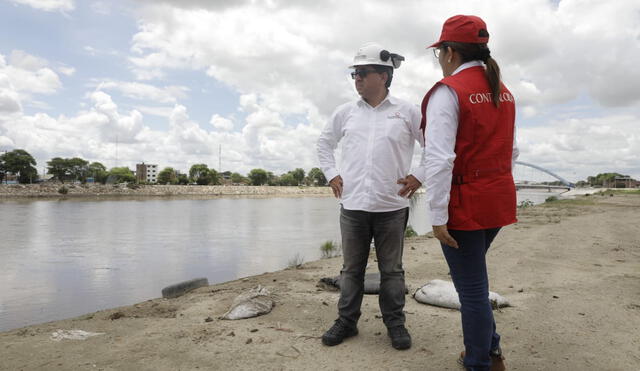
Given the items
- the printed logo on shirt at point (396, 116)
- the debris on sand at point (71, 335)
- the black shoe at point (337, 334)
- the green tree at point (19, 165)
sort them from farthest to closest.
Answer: the green tree at point (19, 165) → the debris on sand at point (71, 335) → the black shoe at point (337, 334) → the printed logo on shirt at point (396, 116)

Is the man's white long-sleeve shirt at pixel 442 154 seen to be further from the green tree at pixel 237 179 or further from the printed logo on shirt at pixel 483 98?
the green tree at pixel 237 179

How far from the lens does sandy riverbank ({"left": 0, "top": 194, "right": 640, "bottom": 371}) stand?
2.69 metres

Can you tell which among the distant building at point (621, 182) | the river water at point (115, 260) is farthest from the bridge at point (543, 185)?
the river water at point (115, 260)

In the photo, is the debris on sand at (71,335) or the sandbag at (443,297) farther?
the sandbag at (443,297)

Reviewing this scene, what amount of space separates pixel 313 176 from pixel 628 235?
338ft

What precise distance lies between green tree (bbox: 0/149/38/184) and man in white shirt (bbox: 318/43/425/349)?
8401cm

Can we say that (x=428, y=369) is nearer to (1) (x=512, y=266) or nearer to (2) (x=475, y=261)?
(2) (x=475, y=261)

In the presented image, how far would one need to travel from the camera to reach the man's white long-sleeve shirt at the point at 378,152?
276cm

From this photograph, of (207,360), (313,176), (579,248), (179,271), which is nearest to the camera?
(207,360)

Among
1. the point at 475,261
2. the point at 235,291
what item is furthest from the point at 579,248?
the point at 475,261

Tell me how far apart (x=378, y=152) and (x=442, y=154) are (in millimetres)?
861

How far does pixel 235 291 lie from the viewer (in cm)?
488

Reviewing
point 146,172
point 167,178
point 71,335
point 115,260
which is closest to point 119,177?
point 167,178

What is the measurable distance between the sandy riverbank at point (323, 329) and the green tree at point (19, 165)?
82435 millimetres
